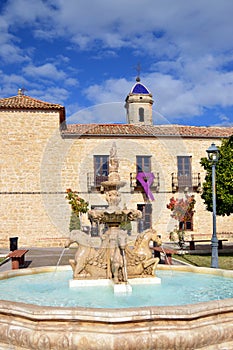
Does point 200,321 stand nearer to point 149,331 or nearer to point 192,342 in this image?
point 192,342

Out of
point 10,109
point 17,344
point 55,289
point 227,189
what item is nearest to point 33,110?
point 10,109

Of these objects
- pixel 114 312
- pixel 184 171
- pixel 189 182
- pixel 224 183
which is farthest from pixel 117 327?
pixel 189 182

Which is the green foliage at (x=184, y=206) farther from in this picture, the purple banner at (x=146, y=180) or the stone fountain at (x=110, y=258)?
the stone fountain at (x=110, y=258)

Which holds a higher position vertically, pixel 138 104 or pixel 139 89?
pixel 139 89

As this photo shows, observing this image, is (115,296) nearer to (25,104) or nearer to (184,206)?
(184,206)

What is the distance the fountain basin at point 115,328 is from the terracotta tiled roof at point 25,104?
68.1ft

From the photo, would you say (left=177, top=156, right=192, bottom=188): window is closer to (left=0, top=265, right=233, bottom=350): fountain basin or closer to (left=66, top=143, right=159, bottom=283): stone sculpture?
(left=66, top=143, right=159, bottom=283): stone sculpture

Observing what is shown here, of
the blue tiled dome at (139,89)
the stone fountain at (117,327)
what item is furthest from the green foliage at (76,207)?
the stone fountain at (117,327)

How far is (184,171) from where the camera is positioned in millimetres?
26500

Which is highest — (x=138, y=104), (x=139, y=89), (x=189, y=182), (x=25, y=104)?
(x=139, y=89)

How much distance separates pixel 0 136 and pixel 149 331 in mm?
21561

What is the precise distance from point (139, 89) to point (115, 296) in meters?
32.9

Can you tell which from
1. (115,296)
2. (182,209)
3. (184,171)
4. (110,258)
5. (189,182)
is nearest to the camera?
(115,296)

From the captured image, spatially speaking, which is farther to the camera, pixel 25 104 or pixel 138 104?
pixel 138 104
